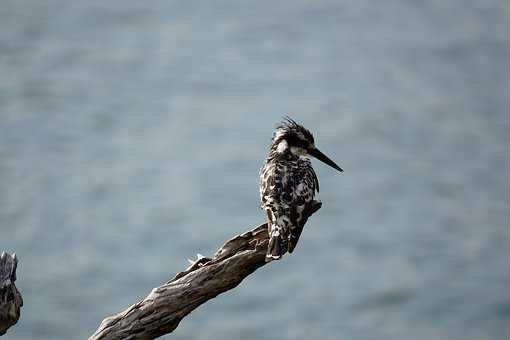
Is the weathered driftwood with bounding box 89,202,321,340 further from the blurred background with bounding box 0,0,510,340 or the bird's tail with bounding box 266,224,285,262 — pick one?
the blurred background with bounding box 0,0,510,340

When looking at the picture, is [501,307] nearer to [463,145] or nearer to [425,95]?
[463,145]

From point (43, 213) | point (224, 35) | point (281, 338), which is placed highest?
point (224, 35)

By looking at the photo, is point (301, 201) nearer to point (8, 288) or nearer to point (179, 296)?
point (179, 296)

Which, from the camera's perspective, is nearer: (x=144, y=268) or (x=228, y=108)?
(x=144, y=268)

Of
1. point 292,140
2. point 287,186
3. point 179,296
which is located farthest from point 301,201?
point 179,296

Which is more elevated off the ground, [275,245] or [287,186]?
[287,186]

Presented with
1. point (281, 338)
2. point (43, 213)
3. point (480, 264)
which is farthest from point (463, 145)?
point (43, 213)

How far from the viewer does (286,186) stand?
35.0ft

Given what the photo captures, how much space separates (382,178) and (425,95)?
13.1ft

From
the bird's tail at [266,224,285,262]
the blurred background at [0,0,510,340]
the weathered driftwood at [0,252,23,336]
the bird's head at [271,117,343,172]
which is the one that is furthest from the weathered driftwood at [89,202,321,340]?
the blurred background at [0,0,510,340]

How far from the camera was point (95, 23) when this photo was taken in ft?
110

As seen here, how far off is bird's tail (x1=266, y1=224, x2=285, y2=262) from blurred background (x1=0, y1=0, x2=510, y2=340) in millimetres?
12481

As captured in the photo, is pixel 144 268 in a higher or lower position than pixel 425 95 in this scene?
lower

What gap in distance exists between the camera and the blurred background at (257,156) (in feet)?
76.4
